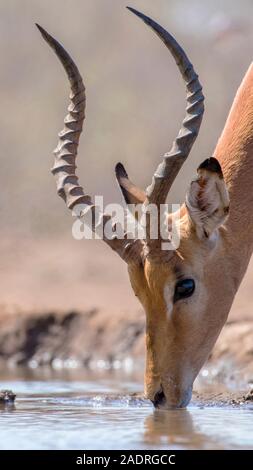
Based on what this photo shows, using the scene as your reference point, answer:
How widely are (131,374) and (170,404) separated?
15.0 feet

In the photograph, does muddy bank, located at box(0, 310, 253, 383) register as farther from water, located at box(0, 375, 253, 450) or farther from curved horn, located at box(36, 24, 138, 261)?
curved horn, located at box(36, 24, 138, 261)

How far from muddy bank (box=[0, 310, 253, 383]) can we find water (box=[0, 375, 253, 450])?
3.87 metres

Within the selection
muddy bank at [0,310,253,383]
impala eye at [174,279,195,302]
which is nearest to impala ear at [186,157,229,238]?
impala eye at [174,279,195,302]

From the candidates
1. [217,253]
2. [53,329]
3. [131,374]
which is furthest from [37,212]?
[217,253]

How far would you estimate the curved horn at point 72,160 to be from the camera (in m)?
8.98

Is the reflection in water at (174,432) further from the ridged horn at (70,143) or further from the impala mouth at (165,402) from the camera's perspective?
the ridged horn at (70,143)

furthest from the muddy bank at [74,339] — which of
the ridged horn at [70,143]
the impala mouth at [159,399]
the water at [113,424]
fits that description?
the impala mouth at [159,399]

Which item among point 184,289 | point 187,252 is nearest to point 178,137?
point 187,252

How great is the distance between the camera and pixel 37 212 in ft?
70.4

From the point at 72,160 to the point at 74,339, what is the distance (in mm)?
6060

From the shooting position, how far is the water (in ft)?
23.8

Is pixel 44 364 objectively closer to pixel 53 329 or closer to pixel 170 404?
pixel 53 329

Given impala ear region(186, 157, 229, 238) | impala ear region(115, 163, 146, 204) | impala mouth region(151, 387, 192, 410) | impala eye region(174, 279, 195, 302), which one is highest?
impala ear region(115, 163, 146, 204)

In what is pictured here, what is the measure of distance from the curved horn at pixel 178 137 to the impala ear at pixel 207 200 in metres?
0.24
